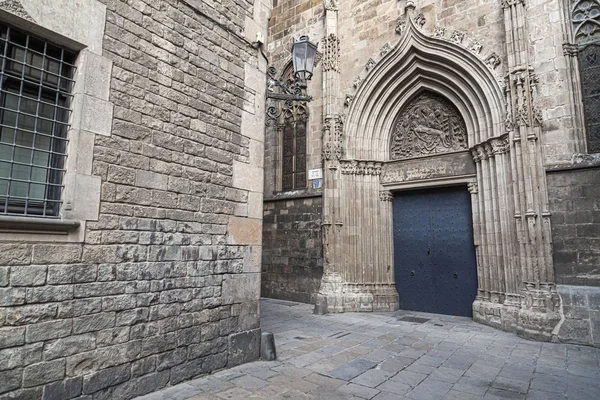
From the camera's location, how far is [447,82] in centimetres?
772

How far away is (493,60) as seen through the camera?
22.3ft

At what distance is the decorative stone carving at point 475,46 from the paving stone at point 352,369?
20.6 feet

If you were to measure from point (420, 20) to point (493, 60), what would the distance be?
6.43 ft

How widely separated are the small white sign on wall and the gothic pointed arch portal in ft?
1.51

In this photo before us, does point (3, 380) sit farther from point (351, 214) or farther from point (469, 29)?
point (469, 29)

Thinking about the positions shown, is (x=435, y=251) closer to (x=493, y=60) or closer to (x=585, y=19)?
(x=493, y=60)

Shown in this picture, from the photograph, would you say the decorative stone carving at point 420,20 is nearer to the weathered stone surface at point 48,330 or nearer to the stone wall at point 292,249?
the stone wall at point 292,249

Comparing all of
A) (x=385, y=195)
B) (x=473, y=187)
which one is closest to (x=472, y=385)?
(x=473, y=187)

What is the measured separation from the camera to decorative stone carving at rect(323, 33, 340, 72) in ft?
28.6

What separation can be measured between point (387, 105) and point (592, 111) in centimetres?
398

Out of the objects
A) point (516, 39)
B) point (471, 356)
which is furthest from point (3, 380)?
point (516, 39)

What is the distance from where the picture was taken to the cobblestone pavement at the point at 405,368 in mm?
3459

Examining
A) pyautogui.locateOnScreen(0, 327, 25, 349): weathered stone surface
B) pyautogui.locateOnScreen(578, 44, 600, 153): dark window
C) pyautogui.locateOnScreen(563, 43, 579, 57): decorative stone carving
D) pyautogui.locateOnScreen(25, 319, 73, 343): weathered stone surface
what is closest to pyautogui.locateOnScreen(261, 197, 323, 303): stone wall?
pyautogui.locateOnScreen(578, 44, 600, 153): dark window

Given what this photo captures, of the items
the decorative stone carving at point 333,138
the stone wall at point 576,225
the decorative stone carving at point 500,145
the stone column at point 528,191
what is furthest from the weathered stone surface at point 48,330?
the decorative stone carving at point 500,145
